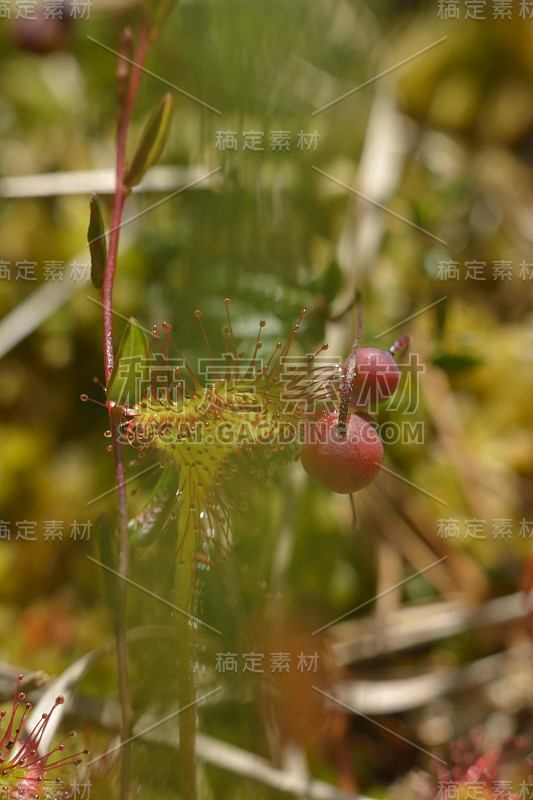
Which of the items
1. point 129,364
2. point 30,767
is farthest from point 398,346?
point 30,767

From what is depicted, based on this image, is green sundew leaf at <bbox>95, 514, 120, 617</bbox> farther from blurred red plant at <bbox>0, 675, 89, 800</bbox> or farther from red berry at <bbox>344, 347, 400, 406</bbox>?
red berry at <bbox>344, 347, 400, 406</bbox>

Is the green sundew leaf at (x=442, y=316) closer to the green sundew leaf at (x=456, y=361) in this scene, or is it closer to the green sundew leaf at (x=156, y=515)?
the green sundew leaf at (x=456, y=361)

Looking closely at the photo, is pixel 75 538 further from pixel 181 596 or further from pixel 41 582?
pixel 181 596

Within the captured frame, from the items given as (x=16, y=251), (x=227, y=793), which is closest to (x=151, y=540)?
(x=227, y=793)

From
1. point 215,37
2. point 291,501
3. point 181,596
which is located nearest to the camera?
point 181,596

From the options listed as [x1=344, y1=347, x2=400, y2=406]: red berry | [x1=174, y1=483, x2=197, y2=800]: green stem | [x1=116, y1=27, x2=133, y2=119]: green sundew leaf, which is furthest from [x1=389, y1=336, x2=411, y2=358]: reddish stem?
[x1=116, y1=27, x2=133, y2=119]: green sundew leaf

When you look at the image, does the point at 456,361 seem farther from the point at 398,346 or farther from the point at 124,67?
the point at 124,67

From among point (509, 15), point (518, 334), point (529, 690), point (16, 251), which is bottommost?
point (529, 690)
